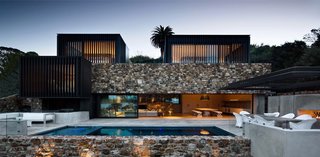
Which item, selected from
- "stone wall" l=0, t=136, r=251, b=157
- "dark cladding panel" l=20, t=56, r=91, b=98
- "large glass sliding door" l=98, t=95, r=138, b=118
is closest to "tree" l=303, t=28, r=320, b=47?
"large glass sliding door" l=98, t=95, r=138, b=118

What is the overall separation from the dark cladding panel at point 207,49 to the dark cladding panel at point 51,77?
7.34 meters

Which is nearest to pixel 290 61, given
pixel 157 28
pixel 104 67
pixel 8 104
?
pixel 157 28

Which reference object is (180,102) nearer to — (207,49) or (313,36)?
(207,49)

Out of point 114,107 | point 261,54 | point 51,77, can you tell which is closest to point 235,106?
point 114,107

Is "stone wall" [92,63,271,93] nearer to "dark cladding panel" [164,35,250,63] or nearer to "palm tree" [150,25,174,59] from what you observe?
"dark cladding panel" [164,35,250,63]

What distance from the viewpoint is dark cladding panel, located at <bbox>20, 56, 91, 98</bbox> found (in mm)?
15531

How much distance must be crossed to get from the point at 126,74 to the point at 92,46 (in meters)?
3.97

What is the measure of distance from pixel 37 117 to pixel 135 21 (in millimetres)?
15468

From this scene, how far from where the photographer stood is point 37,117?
43.7ft

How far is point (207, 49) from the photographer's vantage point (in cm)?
1978

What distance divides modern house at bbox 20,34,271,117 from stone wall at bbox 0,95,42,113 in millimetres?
541

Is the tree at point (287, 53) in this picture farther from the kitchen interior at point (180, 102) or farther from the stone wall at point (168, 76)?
the stone wall at point (168, 76)

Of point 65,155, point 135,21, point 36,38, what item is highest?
point 135,21

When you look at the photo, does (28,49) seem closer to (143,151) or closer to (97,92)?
(97,92)
